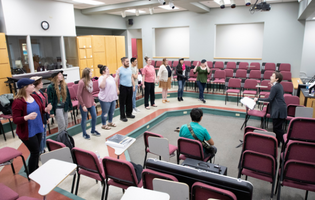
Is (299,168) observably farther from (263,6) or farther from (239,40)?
(239,40)

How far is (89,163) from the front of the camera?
2.73 m

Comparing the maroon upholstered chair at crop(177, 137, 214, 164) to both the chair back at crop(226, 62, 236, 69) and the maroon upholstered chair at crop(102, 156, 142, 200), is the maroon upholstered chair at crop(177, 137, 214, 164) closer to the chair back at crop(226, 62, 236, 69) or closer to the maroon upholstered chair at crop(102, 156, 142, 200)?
the maroon upholstered chair at crop(102, 156, 142, 200)

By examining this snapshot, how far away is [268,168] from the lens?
9.00 ft

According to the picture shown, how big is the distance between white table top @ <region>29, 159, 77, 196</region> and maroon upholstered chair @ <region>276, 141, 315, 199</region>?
2495 millimetres

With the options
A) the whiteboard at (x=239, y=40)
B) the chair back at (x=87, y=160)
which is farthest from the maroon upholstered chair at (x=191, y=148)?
the whiteboard at (x=239, y=40)

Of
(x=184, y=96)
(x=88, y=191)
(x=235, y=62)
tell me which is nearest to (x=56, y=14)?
(x=184, y=96)

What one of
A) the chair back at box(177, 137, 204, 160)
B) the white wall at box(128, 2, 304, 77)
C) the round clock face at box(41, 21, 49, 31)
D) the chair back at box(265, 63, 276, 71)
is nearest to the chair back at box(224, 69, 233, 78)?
the chair back at box(265, 63, 276, 71)

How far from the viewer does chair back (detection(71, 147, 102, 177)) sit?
2.63m

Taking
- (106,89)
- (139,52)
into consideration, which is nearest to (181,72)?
(106,89)

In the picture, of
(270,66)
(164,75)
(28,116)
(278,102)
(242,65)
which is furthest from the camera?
(242,65)

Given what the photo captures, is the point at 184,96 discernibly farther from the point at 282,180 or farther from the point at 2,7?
the point at 2,7

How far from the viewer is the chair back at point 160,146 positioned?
3.15 meters

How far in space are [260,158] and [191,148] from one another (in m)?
0.92

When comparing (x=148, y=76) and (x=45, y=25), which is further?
(x=45, y=25)
